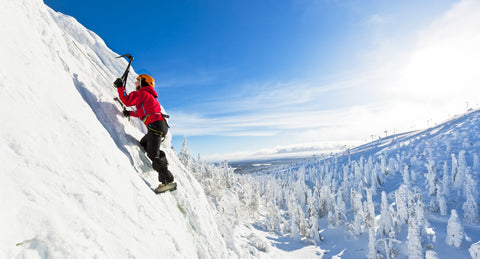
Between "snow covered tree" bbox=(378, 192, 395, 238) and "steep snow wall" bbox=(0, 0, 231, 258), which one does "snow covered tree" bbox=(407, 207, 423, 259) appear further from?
"steep snow wall" bbox=(0, 0, 231, 258)

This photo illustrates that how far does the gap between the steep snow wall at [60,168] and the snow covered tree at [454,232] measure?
55590 millimetres

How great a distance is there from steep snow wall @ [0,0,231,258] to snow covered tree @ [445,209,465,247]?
2189 inches

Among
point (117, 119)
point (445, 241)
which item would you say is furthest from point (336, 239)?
point (117, 119)

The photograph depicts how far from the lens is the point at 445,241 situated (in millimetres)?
43938

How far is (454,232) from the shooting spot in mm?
41000

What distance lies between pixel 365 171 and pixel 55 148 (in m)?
119

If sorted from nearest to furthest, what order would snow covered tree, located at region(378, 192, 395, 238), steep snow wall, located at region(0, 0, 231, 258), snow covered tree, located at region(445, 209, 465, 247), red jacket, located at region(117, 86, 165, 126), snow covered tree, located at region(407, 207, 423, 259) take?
steep snow wall, located at region(0, 0, 231, 258) < red jacket, located at region(117, 86, 165, 126) < snow covered tree, located at region(407, 207, 423, 259) < snow covered tree, located at region(445, 209, 465, 247) < snow covered tree, located at region(378, 192, 395, 238)

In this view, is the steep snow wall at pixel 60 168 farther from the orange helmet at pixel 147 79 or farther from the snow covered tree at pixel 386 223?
the snow covered tree at pixel 386 223

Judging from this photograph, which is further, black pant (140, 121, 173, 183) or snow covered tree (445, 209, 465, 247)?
snow covered tree (445, 209, 465, 247)

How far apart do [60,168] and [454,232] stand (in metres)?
60.5

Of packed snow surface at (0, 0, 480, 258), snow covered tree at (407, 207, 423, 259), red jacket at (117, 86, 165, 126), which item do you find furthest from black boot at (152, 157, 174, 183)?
snow covered tree at (407, 207, 423, 259)

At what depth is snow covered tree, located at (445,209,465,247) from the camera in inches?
1575

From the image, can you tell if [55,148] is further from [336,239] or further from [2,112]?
[336,239]

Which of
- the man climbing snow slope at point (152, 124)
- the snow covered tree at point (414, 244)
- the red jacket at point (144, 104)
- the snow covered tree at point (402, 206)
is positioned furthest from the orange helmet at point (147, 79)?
the snow covered tree at point (402, 206)
